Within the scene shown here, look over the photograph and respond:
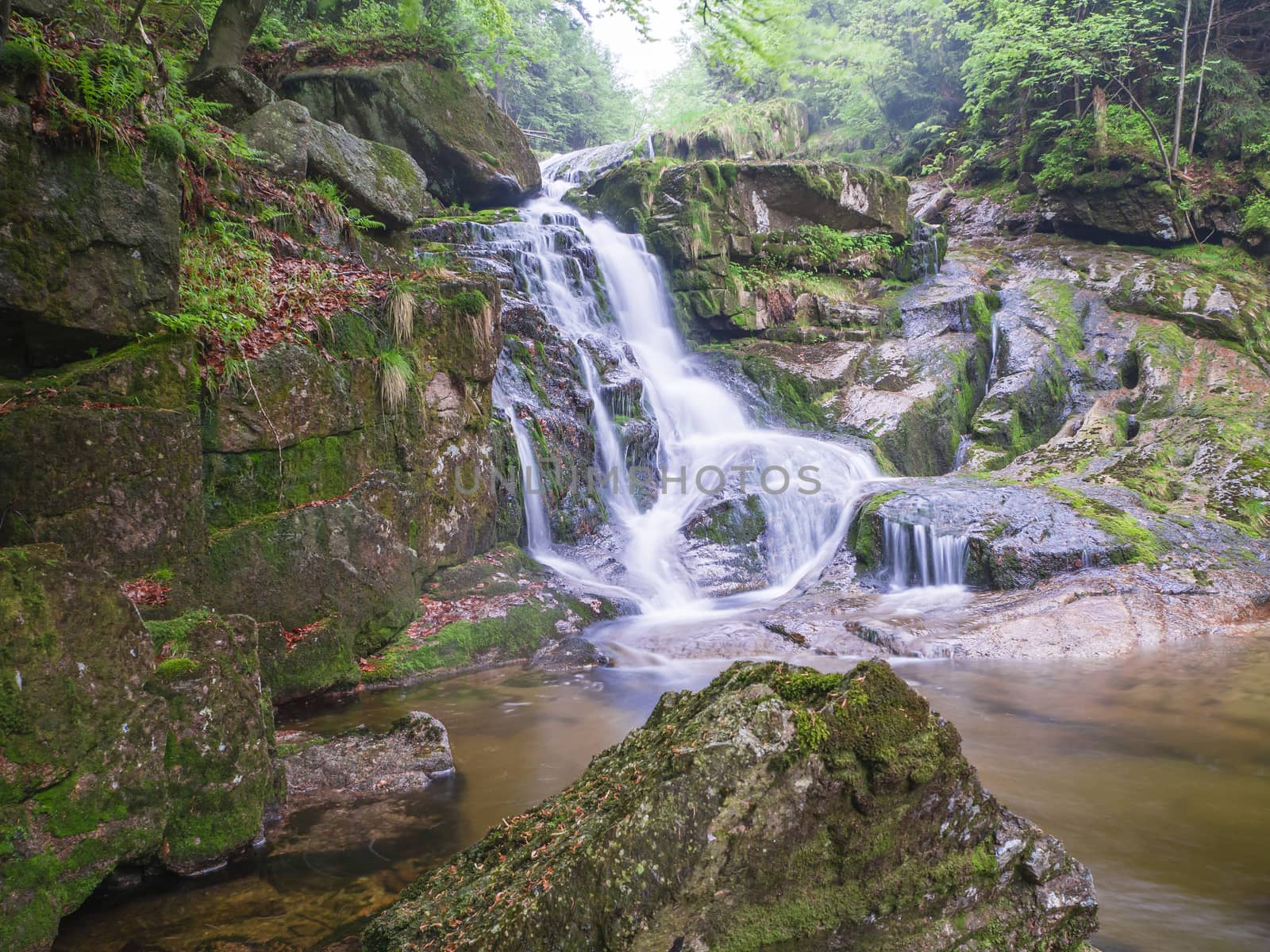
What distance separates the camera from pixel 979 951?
6.72 ft

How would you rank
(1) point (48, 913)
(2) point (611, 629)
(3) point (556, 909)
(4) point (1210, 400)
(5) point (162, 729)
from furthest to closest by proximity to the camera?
(4) point (1210, 400), (2) point (611, 629), (5) point (162, 729), (1) point (48, 913), (3) point (556, 909)

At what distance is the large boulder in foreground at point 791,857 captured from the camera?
6.38ft

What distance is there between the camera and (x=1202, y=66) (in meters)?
16.9

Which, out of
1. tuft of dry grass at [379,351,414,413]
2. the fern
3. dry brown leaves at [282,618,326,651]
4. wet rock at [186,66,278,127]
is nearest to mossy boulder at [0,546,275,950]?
dry brown leaves at [282,618,326,651]

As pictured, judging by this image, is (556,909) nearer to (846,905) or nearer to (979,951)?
(846,905)

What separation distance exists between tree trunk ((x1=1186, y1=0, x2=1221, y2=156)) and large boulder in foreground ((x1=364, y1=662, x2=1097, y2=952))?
69.4 feet

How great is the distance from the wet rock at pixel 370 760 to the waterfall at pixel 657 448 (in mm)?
4264

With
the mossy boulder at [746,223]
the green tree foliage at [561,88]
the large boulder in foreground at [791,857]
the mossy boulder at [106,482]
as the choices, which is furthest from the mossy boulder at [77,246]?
the green tree foliage at [561,88]

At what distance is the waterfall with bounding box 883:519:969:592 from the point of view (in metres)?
9.16

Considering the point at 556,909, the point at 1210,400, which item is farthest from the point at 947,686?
the point at 1210,400

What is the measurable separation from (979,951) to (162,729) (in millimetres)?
3259

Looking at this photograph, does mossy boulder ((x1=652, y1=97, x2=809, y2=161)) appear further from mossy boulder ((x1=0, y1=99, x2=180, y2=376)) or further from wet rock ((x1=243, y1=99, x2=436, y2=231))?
mossy boulder ((x1=0, y1=99, x2=180, y2=376))

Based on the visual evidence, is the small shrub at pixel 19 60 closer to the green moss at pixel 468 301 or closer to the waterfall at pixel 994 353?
the green moss at pixel 468 301

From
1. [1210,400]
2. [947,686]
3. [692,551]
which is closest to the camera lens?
[947,686]
